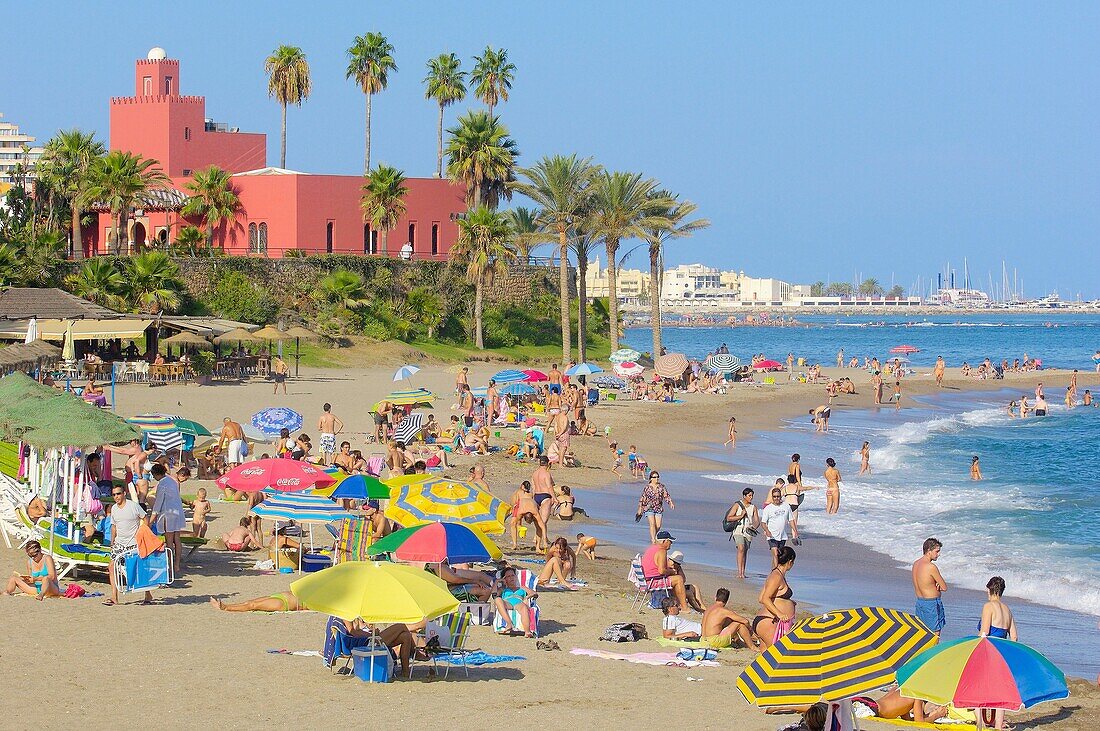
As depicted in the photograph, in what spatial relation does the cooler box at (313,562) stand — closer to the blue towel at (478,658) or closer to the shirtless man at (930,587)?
the blue towel at (478,658)

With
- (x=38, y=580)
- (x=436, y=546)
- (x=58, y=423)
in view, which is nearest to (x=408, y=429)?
(x=58, y=423)

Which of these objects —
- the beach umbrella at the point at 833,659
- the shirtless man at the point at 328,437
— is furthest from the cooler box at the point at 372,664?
the shirtless man at the point at 328,437

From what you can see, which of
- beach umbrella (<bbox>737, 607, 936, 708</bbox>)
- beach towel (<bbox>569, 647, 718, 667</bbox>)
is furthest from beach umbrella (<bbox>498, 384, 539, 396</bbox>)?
beach umbrella (<bbox>737, 607, 936, 708</bbox>)

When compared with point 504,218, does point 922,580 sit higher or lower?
lower

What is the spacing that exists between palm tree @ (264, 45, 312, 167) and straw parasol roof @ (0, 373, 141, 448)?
42.7 meters

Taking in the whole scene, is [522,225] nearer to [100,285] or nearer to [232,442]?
[100,285]

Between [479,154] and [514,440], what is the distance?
24.1 m

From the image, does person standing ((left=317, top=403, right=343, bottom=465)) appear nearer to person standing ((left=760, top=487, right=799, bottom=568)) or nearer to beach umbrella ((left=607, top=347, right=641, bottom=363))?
person standing ((left=760, top=487, right=799, bottom=568))

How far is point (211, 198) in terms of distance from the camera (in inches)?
1887

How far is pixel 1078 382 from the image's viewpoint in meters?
59.0

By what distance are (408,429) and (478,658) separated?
13599 mm

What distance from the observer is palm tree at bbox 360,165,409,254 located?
157 ft

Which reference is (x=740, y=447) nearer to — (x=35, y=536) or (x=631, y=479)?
(x=631, y=479)

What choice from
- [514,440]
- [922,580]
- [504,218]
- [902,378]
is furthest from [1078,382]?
[922,580]
